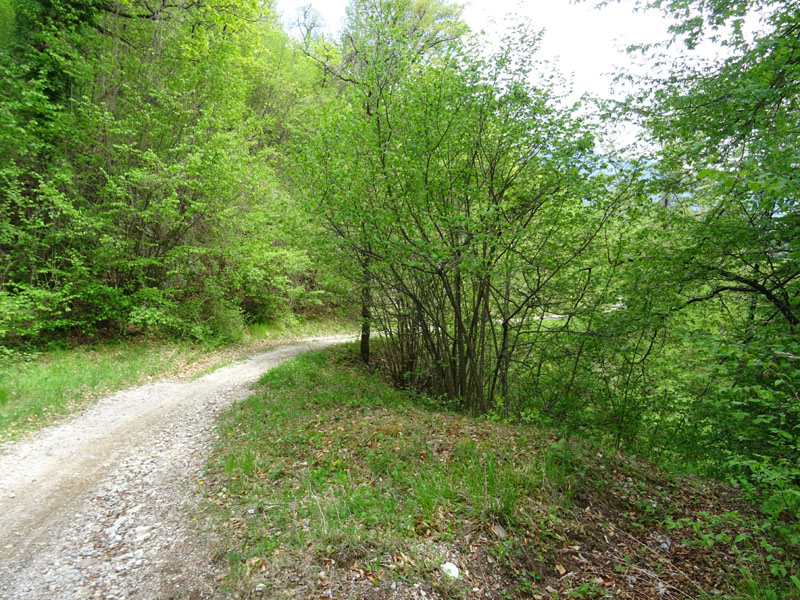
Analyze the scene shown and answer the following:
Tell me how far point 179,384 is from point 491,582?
9.48 metres

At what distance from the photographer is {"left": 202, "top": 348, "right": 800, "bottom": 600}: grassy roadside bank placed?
338cm

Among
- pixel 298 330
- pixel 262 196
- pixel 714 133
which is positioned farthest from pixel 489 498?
pixel 298 330

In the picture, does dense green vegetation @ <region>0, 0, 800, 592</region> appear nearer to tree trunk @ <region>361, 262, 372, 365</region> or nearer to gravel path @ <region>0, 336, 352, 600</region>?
tree trunk @ <region>361, 262, 372, 365</region>

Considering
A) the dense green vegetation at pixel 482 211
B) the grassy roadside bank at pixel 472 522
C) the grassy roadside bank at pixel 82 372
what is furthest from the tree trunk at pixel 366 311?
the grassy roadside bank at pixel 472 522

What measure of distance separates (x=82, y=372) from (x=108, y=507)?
625 centimetres

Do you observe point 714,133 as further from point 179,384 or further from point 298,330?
point 298,330

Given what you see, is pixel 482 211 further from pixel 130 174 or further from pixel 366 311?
pixel 130 174

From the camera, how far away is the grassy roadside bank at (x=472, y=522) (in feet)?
11.1

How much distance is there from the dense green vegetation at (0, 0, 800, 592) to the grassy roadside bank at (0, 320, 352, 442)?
87 centimetres

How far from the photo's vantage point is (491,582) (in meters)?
3.46

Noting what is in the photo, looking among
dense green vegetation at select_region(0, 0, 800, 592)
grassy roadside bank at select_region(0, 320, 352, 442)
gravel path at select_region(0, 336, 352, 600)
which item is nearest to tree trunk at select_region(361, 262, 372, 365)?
dense green vegetation at select_region(0, 0, 800, 592)

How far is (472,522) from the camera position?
13.3 feet

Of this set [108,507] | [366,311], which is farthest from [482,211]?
[366,311]

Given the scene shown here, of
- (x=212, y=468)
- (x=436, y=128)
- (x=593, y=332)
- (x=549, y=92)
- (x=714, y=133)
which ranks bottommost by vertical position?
(x=212, y=468)
